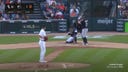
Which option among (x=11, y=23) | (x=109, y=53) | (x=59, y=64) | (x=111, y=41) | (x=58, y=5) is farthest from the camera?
(x=58, y=5)

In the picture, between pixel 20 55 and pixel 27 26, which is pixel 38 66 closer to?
pixel 20 55

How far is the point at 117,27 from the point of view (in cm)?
4100

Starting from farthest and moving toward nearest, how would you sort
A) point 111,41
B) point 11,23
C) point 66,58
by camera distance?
point 11,23
point 111,41
point 66,58

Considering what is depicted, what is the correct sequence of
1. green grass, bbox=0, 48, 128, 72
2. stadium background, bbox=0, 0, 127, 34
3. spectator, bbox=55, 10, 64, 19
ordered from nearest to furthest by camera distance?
green grass, bbox=0, 48, 128, 72 → spectator, bbox=55, 10, 64, 19 → stadium background, bbox=0, 0, 127, 34

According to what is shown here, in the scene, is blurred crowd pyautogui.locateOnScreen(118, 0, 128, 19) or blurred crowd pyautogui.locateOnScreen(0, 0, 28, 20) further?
blurred crowd pyautogui.locateOnScreen(118, 0, 128, 19)

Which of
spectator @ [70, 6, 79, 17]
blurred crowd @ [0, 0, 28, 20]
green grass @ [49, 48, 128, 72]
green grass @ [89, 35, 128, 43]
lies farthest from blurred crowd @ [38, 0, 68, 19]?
green grass @ [49, 48, 128, 72]

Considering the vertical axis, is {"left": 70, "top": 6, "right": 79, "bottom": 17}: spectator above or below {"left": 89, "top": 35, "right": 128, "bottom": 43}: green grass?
above

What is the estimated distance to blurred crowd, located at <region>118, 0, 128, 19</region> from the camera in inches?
1639

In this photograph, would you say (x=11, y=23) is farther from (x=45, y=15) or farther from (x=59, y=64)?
(x=59, y=64)

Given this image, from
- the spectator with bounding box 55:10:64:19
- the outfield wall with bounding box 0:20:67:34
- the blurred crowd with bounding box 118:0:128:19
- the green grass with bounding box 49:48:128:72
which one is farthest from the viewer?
the blurred crowd with bounding box 118:0:128:19

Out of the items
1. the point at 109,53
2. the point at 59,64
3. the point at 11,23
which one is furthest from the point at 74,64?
the point at 11,23

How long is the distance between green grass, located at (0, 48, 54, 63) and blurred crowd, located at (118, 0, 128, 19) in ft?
53.4

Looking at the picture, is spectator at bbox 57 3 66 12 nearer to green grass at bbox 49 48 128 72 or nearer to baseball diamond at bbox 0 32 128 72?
baseball diamond at bbox 0 32 128 72

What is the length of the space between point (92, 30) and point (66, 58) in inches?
766
